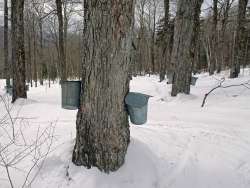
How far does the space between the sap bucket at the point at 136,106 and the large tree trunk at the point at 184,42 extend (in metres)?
4.73

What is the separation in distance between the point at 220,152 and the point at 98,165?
1.54 metres

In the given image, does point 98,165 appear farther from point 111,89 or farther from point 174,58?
point 174,58

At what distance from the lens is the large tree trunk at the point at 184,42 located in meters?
7.35

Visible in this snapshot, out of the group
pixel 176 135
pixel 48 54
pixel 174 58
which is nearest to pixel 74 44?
pixel 48 54

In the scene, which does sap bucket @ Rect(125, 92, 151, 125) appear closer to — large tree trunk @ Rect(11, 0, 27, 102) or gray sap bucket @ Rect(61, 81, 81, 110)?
gray sap bucket @ Rect(61, 81, 81, 110)

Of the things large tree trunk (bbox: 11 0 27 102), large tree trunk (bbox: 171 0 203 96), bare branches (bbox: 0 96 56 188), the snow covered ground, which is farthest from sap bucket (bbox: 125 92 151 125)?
large tree trunk (bbox: 11 0 27 102)

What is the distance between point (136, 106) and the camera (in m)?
2.87

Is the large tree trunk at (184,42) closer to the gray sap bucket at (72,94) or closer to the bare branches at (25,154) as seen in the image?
the bare branches at (25,154)

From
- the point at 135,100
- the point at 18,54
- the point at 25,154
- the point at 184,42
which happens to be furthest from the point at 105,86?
the point at 18,54

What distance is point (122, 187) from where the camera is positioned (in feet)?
9.00

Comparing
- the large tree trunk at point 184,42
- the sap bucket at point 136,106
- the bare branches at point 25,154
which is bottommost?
the bare branches at point 25,154

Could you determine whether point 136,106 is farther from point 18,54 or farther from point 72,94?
point 18,54

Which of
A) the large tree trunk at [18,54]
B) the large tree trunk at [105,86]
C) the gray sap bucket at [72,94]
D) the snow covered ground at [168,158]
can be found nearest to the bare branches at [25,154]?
A: the snow covered ground at [168,158]

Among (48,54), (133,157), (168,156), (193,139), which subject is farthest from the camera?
(48,54)
